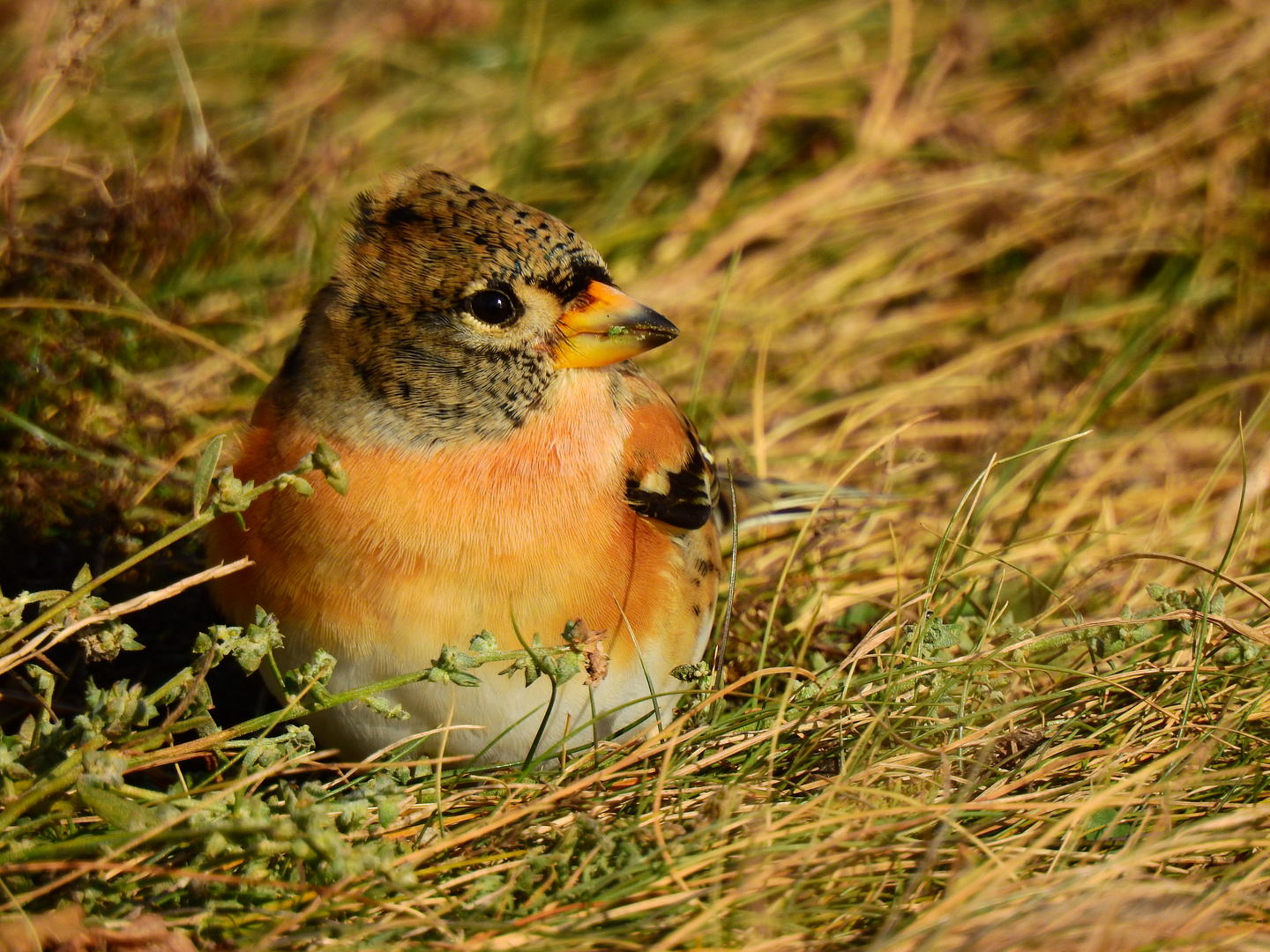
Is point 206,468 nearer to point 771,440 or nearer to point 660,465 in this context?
point 660,465

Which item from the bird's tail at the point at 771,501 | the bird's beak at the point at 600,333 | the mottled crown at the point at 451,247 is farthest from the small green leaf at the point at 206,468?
the bird's tail at the point at 771,501

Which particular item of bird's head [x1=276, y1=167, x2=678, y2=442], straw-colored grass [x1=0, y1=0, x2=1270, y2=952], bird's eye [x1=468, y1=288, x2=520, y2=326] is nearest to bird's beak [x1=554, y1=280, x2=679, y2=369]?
bird's head [x1=276, y1=167, x2=678, y2=442]

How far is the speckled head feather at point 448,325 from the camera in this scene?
221 cm

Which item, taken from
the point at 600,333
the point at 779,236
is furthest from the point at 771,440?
the point at 600,333

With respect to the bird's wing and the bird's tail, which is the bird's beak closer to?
A: the bird's wing

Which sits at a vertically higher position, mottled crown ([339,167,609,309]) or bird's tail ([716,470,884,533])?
mottled crown ([339,167,609,309])

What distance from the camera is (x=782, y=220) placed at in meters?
4.33

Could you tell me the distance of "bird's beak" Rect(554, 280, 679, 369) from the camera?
2.25 metres

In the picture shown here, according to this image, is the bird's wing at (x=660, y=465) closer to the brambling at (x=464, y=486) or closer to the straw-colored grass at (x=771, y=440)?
the brambling at (x=464, y=486)

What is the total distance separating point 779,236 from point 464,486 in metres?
2.52

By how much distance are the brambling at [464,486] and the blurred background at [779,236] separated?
569mm

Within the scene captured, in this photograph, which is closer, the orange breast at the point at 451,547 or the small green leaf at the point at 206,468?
the small green leaf at the point at 206,468

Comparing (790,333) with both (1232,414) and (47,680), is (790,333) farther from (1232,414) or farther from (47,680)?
(47,680)

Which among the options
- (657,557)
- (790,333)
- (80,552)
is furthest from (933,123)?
(80,552)
